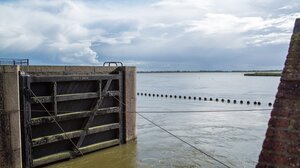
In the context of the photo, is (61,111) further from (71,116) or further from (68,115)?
(71,116)

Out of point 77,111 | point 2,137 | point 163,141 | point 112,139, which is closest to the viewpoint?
point 2,137

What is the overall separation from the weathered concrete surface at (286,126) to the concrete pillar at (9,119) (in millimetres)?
8556

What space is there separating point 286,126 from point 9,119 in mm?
8860

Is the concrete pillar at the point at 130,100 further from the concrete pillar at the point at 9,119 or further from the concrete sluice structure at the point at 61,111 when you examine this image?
the concrete pillar at the point at 9,119

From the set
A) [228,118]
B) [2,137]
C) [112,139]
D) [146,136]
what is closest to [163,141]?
[146,136]

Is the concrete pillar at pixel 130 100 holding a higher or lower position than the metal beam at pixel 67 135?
higher

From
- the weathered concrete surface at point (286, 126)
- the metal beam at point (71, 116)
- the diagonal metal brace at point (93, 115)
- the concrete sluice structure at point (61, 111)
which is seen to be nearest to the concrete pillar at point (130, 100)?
the concrete sluice structure at point (61, 111)

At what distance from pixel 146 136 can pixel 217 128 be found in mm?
6160

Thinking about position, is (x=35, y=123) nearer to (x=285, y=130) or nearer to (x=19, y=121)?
(x=19, y=121)

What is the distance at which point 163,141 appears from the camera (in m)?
17.1

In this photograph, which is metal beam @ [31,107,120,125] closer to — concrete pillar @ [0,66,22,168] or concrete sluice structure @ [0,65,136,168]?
concrete sluice structure @ [0,65,136,168]

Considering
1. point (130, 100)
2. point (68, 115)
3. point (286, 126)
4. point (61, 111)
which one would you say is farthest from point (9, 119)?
point (286, 126)

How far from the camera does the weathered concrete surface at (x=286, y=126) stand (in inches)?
129

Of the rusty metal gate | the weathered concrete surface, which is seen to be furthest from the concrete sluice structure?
the weathered concrete surface
